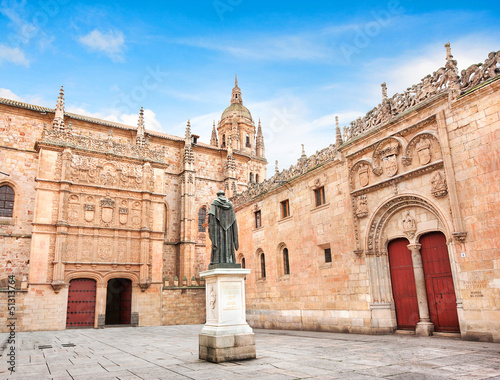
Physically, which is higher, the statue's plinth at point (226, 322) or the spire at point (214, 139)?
the spire at point (214, 139)

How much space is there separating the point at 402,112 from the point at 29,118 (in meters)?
28.4

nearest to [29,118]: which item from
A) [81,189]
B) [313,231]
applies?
[81,189]

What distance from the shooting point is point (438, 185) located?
454 inches

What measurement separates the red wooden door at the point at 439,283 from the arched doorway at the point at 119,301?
19.8m

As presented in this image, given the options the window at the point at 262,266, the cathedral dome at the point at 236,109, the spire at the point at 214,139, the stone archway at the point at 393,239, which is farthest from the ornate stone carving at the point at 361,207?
the spire at the point at 214,139

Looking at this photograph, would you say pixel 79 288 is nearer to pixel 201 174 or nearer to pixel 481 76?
pixel 201 174

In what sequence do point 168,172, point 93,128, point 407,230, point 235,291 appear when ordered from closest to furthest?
1. point 235,291
2. point 407,230
3. point 93,128
4. point 168,172

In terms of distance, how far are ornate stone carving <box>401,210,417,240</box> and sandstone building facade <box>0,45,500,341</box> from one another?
5 cm

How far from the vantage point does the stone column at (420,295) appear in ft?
38.9

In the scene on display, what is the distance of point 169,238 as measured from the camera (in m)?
34.1

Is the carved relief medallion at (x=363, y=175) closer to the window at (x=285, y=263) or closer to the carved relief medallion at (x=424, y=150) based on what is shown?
the carved relief medallion at (x=424, y=150)

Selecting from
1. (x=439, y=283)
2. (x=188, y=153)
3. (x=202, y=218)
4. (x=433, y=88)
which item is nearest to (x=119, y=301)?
(x=202, y=218)

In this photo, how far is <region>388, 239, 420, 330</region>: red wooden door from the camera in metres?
12.8

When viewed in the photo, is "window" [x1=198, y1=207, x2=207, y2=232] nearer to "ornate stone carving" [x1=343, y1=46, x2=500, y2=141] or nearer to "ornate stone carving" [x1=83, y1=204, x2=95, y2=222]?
"ornate stone carving" [x1=83, y1=204, x2=95, y2=222]
